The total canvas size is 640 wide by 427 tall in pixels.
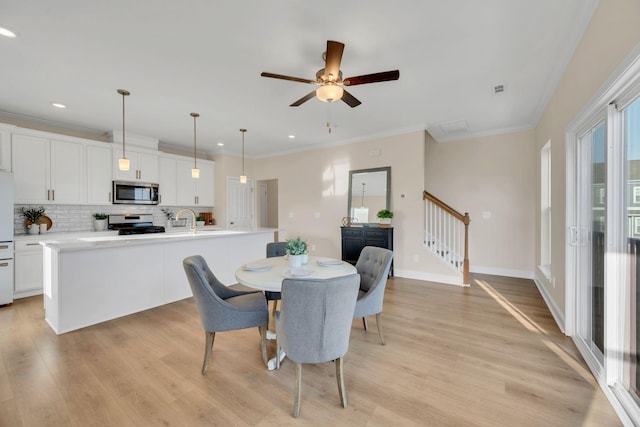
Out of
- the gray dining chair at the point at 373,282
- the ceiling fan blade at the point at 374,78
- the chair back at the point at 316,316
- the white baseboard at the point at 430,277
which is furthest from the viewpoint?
the white baseboard at the point at 430,277

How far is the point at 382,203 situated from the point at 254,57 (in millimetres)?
3354

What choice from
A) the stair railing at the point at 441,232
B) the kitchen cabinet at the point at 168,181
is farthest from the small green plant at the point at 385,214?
the kitchen cabinet at the point at 168,181

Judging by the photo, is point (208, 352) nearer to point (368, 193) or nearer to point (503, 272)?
point (368, 193)

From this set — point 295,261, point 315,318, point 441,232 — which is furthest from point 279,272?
point 441,232

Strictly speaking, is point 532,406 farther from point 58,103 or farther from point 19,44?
point 58,103

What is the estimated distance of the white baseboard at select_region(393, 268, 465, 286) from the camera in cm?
440

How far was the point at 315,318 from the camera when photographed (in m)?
1.56

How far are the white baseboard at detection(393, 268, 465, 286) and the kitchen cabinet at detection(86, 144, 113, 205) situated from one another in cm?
543

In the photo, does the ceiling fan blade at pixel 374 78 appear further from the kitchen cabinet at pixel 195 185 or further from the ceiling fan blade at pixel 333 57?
Answer: the kitchen cabinet at pixel 195 185

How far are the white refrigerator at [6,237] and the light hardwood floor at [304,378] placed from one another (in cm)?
69

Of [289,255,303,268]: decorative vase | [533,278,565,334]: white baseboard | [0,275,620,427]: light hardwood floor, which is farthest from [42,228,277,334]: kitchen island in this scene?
[533,278,565,334]: white baseboard

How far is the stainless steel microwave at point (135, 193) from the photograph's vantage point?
16.1 feet

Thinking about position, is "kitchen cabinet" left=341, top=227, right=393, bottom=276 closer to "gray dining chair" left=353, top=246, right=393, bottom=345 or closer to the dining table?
"gray dining chair" left=353, top=246, right=393, bottom=345

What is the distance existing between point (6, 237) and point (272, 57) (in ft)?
13.6
